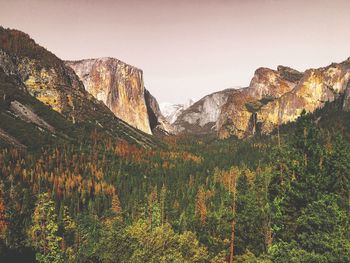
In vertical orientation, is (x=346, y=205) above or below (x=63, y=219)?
above

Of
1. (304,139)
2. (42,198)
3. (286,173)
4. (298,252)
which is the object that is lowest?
(42,198)

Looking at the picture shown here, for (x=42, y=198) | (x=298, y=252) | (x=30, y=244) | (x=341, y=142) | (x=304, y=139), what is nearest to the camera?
(x=298, y=252)

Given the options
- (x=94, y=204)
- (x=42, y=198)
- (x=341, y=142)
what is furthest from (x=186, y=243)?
(x=94, y=204)

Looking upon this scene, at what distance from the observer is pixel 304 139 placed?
3947cm

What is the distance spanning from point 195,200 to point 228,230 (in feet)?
378

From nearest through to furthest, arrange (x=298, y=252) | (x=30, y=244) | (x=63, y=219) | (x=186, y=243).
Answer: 1. (x=298, y=252)
2. (x=186, y=243)
3. (x=30, y=244)
4. (x=63, y=219)

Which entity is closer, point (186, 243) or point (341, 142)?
point (186, 243)

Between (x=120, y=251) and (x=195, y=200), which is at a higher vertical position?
(x=120, y=251)

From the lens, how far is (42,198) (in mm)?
80812

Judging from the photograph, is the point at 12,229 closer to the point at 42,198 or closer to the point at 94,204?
the point at 42,198

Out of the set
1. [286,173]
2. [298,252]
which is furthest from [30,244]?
[298,252]

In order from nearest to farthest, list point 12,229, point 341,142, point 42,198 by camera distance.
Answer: point 341,142 < point 42,198 < point 12,229

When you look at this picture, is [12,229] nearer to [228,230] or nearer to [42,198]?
[42,198]

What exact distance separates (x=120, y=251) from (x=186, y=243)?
24.3 ft
